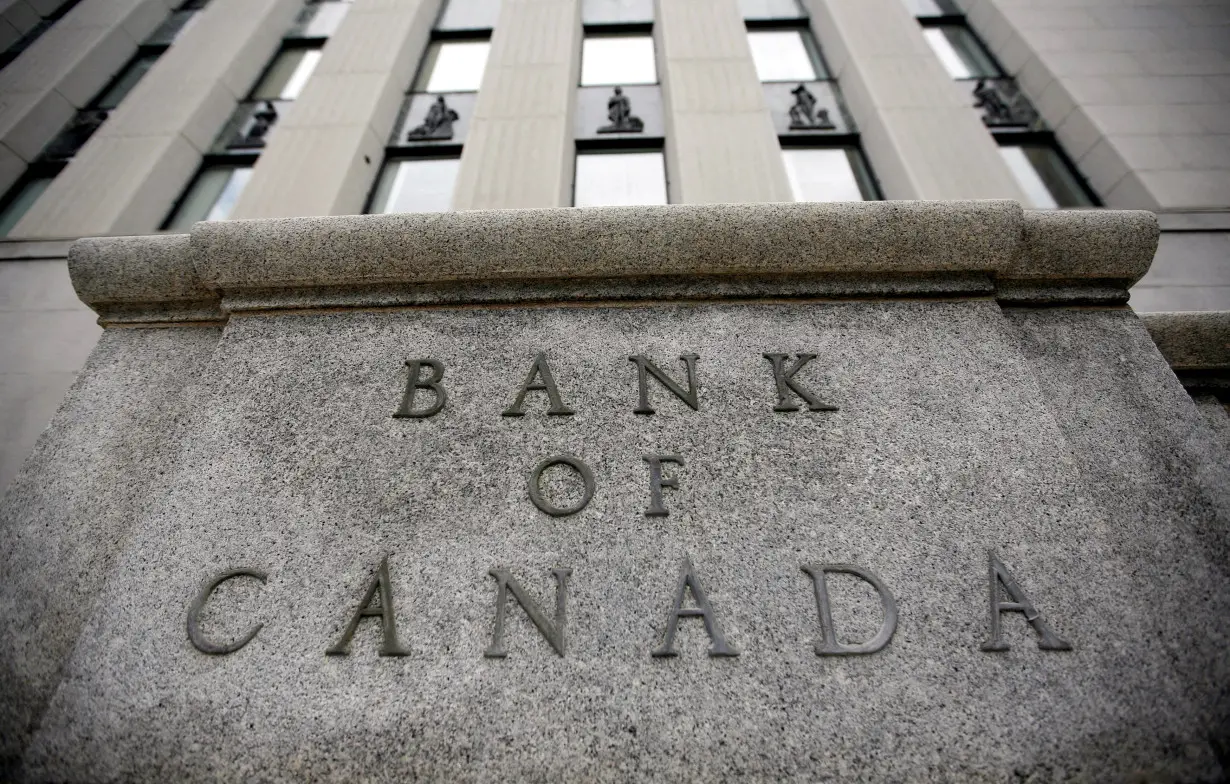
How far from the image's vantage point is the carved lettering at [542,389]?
9.88 ft

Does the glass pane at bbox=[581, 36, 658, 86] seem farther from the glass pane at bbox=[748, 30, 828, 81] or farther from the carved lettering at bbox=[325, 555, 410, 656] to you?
the carved lettering at bbox=[325, 555, 410, 656]

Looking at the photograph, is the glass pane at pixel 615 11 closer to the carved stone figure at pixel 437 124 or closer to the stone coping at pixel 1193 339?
the carved stone figure at pixel 437 124

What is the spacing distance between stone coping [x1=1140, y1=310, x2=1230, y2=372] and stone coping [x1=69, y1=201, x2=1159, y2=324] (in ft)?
1.45

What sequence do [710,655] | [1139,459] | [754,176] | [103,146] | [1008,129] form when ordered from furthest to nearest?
[1008,129]
[103,146]
[754,176]
[1139,459]
[710,655]

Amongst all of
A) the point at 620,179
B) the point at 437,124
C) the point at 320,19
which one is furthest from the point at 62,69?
the point at 620,179

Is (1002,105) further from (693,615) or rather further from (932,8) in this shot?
(693,615)

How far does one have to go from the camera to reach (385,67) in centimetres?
826

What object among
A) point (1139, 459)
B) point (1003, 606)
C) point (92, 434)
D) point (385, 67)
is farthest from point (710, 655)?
point (385, 67)

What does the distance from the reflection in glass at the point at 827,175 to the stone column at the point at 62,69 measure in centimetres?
1018

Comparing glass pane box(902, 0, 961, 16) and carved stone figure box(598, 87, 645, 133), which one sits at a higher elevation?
glass pane box(902, 0, 961, 16)

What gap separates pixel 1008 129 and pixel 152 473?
10.3 metres

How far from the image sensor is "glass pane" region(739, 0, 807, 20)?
10062 millimetres

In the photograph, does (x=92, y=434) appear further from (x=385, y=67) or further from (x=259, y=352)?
(x=385, y=67)

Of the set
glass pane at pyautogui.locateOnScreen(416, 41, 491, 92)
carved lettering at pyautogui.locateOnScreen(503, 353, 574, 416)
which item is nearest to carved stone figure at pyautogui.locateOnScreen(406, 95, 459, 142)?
glass pane at pyautogui.locateOnScreen(416, 41, 491, 92)
